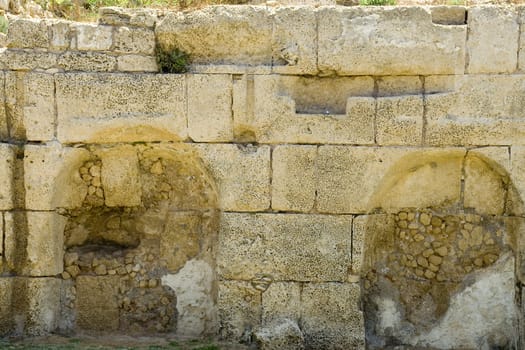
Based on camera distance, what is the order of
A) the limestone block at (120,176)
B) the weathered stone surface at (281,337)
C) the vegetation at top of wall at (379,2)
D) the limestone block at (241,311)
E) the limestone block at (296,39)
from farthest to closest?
the vegetation at top of wall at (379,2) < the limestone block at (120,176) < the limestone block at (241,311) < the limestone block at (296,39) < the weathered stone surface at (281,337)

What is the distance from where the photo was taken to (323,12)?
20.5 ft

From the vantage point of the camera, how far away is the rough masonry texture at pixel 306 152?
20.4 ft

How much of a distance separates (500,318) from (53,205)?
4.84m

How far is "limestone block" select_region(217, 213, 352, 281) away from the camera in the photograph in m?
6.32

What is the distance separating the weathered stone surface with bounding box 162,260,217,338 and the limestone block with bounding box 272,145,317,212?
1169mm

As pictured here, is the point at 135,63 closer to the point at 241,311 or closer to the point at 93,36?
the point at 93,36

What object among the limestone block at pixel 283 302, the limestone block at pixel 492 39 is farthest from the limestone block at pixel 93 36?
the limestone block at pixel 492 39

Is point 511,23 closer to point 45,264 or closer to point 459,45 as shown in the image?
point 459,45

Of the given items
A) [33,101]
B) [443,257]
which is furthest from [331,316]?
[33,101]

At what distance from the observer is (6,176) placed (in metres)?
6.39

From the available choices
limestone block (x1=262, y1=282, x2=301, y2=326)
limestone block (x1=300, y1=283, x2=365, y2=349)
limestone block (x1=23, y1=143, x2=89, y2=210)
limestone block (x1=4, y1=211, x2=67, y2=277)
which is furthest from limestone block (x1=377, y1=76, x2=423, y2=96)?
limestone block (x1=4, y1=211, x2=67, y2=277)

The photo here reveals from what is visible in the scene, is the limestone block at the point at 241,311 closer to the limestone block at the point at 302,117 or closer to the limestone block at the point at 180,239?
the limestone block at the point at 180,239

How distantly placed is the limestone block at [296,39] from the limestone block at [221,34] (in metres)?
0.11

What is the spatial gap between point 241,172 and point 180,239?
3.57 ft
